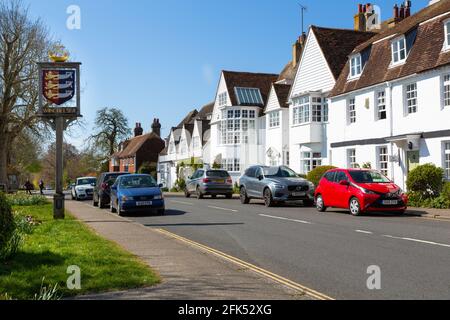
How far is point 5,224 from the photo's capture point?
7605 millimetres

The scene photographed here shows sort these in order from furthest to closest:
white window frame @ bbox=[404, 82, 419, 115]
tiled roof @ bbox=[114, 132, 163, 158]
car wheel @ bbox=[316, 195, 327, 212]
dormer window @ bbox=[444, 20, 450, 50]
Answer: tiled roof @ bbox=[114, 132, 163, 158] < white window frame @ bbox=[404, 82, 419, 115] < dormer window @ bbox=[444, 20, 450, 50] < car wheel @ bbox=[316, 195, 327, 212]

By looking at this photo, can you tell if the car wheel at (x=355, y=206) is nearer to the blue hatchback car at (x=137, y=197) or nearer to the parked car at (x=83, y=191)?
the blue hatchback car at (x=137, y=197)

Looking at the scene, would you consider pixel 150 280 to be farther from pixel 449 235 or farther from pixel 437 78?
pixel 437 78

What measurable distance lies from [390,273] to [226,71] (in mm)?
45182

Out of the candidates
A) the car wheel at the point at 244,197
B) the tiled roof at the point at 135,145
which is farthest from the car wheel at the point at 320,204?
the tiled roof at the point at 135,145

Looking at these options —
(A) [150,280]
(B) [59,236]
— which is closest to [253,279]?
(A) [150,280]

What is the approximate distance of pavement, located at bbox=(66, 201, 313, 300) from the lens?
233 inches

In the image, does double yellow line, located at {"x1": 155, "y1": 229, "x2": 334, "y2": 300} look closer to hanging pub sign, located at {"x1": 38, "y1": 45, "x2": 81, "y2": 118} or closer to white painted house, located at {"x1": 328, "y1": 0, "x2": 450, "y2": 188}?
hanging pub sign, located at {"x1": 38, "y1": 45, "x2": 81, "y2": 118}

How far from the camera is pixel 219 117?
5097 centimetres

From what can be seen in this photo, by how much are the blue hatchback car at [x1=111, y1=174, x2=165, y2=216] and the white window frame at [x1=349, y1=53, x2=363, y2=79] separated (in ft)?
50.2

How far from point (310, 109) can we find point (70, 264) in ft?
89.6

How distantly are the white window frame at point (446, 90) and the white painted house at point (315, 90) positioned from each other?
34.5 ft

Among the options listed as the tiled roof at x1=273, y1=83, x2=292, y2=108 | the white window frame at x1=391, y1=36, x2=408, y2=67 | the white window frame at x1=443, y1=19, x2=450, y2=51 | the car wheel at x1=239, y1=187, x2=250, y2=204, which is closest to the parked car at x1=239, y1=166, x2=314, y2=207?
the car wheel at x1=239, y1=187, x2=250, y2=204

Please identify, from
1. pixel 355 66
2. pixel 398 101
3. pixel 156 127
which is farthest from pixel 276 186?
pixel 156 127
